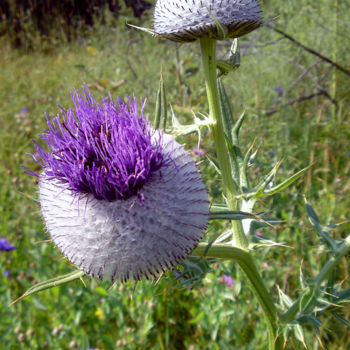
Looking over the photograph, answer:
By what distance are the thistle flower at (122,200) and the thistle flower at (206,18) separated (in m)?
0.54

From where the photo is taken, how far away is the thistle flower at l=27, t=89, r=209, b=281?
1.28m

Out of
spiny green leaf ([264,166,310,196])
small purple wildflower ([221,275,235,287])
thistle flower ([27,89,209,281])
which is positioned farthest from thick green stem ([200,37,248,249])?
small purple wildflower ([221,275,235,287])

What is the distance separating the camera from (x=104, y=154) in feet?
4.39

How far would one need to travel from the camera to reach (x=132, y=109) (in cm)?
149

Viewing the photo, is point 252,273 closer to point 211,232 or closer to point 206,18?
point 206,18

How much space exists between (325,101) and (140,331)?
4029 mm

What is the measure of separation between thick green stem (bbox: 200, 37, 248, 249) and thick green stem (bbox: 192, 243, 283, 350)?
0.10 metres

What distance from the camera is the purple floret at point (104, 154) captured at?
129 cm

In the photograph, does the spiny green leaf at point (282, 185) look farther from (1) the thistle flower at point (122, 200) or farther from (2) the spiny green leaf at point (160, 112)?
(2) the spiny green leaf at point (160, 112)

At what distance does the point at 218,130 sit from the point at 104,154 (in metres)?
0.67

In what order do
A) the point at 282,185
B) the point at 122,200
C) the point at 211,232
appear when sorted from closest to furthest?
the point at 122,200 → the point at 282,185 → the point at 211,232

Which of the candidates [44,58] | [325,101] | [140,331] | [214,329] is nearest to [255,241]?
[214,329]

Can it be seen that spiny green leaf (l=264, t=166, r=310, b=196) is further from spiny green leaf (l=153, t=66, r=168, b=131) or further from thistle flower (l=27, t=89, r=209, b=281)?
spiny green leaf (l=153, t=66, r=168, b=131)

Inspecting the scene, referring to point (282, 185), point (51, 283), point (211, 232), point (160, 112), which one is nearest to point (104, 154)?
point (160, 112)
